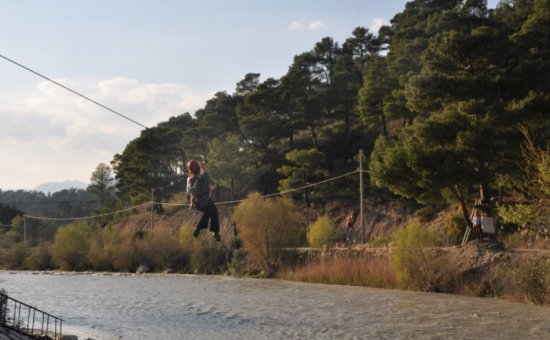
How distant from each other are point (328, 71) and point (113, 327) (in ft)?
198

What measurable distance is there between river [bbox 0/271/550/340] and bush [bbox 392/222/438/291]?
38.2 inches

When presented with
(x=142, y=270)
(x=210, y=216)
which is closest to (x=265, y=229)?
(x=142, y=270)

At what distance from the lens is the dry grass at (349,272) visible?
3234 centimetres

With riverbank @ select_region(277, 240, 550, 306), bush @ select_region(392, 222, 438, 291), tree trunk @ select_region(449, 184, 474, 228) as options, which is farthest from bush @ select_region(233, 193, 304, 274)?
tree trunk @ select_region(449, 184, 474, 228)

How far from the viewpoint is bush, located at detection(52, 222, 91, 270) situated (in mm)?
59078

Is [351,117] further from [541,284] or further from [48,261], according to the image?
[541,284]

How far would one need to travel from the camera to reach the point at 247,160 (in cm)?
5681

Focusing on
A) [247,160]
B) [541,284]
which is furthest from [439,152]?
[247,160]

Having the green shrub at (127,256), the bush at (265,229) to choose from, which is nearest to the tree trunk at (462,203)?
the bush at (265,229)

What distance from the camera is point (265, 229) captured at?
136ft

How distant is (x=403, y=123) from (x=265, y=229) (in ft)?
65.2

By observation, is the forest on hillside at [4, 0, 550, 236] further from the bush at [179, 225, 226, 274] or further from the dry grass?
the bush at [179, 225, 226, 274]

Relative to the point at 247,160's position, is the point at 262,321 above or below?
below

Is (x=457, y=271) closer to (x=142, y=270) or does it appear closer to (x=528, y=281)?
(x=528, y=281)
